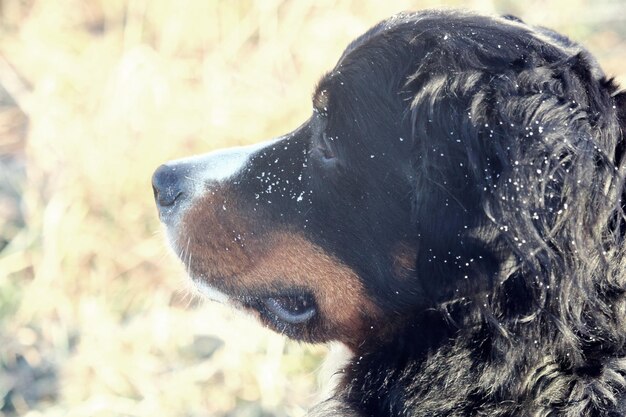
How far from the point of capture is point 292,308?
2.64 metres

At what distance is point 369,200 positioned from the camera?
252 cm

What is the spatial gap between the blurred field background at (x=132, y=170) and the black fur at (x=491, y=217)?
958 mm

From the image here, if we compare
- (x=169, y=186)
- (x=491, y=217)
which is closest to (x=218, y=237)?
(x=169, y=186)

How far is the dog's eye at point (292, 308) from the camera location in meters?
2.61

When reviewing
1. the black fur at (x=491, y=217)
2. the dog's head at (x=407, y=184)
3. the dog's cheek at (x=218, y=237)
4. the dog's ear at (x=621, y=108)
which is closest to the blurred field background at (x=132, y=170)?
the dog's cheek at (x=218, y=237)

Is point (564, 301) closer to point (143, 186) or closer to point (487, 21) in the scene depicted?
point (487, 21)

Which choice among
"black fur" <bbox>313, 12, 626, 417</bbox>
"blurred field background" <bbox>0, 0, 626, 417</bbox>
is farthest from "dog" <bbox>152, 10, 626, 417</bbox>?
"blurred field background" <bbox>0, 0, 626, 417</bbox>

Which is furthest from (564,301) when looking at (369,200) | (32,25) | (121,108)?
(32,25)

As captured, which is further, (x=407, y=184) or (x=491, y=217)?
(x=407, y=184)

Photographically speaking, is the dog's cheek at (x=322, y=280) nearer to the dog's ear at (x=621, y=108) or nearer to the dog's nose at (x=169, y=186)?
the dog's nose at (x=169, y=186)

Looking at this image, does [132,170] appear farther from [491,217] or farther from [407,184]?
[491,217]

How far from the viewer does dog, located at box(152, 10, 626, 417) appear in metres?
2.13

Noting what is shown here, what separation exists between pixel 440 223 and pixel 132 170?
3.15 m

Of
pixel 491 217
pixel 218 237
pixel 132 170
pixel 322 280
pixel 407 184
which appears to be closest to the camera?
pixel 491 217
